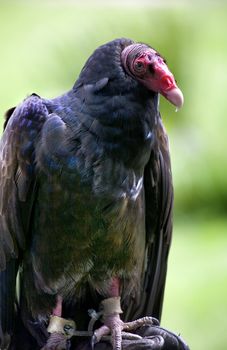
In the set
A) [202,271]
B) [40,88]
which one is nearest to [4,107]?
[40,88]

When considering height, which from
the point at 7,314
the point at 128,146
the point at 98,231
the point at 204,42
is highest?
the point at 204,42

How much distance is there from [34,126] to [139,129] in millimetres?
338

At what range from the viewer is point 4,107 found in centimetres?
415

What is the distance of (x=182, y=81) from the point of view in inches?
167

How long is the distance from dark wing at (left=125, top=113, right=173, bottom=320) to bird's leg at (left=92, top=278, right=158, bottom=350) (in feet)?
0.41

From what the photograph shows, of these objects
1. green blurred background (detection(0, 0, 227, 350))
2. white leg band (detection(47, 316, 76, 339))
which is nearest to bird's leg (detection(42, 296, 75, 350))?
white leg band (detection(47, 316, 76, 339))

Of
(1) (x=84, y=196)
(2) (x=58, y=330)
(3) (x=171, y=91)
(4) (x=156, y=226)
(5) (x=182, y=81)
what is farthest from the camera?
(5) (x=182, y=81)

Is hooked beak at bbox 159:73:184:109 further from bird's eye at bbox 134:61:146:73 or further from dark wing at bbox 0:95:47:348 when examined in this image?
dark wing at bbox 0:95:47:348

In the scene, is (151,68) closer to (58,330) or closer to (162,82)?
(162,82)

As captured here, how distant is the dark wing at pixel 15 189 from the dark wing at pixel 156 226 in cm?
40

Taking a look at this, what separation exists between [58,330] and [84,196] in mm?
455

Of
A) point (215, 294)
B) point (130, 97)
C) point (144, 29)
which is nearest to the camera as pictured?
point (130, 97)

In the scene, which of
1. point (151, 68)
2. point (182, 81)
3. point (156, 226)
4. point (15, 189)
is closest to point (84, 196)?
point (15, 189)

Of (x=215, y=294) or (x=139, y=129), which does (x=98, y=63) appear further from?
(x=215, y=294)
